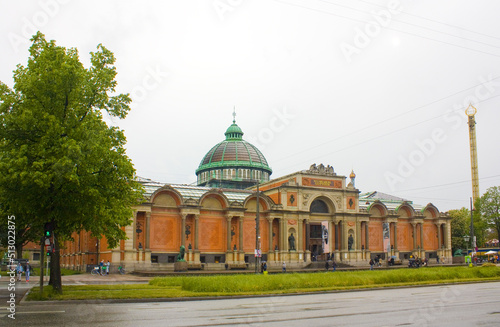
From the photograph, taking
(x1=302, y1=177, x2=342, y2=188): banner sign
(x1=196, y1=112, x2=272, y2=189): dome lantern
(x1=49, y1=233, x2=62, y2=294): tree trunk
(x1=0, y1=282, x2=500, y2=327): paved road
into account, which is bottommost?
(x1=0, y1=282, x2=500, y2=327): paved road

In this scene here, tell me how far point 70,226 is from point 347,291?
1576 centimetres

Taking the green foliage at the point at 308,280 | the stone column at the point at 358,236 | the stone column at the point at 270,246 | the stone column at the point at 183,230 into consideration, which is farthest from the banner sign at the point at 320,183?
the green foliage at the point at 308,280

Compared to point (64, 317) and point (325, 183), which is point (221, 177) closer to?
point (325, 183)

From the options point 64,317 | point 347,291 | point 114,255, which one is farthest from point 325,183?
point 64,317

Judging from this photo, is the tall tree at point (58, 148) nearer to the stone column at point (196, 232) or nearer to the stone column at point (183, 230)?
the stone column at point (183, 230)

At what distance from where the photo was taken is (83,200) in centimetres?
2436

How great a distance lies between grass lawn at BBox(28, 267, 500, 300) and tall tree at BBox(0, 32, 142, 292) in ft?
8.85

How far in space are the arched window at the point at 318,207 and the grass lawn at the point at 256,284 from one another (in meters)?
35.2

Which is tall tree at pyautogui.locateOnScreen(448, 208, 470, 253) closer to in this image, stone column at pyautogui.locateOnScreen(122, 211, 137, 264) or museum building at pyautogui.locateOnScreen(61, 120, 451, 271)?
museum building at pyautogui.locateOnScreen(61, 120, 451, 271)

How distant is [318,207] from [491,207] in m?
39.4

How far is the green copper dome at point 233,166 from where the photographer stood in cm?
8038

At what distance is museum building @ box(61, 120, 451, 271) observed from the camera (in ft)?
198

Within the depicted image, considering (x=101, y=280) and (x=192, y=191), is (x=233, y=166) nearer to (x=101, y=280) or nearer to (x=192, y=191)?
(x=192, y=191)

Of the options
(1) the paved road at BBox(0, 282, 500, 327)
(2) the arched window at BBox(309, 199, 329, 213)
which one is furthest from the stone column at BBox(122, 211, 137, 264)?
(1) the paved road at BBox(0, 282, 500, 327)
